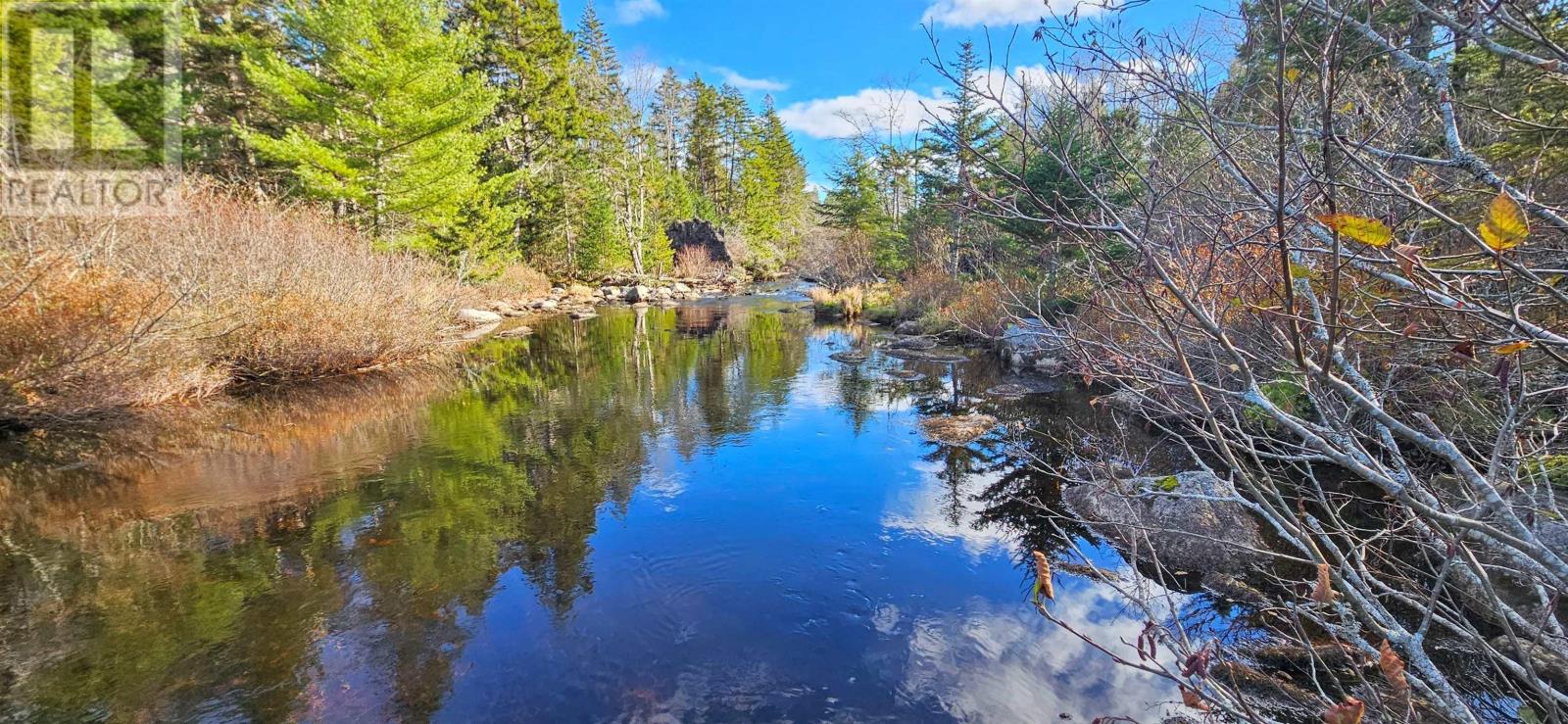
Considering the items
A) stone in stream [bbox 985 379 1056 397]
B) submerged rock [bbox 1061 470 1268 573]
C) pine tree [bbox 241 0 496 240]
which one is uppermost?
pine tree [bbox 241 0 496 240]

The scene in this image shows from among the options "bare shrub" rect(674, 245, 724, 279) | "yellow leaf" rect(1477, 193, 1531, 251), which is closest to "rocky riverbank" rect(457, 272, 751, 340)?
"bare shrub" rect(674, 245, 724, 279)

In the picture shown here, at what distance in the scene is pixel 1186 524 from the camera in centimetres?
577

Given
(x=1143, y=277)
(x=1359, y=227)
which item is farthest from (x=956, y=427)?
(x=1359, y=227)

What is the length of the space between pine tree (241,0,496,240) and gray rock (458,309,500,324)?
2528 millimetres

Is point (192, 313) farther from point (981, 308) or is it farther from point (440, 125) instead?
point (981, 308)

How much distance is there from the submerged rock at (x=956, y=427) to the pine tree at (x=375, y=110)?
16116 mm

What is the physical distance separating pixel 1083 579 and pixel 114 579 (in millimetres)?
7274

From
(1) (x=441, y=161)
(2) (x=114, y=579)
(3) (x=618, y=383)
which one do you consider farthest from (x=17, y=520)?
(1) (x=441, y=161)

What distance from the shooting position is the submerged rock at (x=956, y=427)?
30.0 ft

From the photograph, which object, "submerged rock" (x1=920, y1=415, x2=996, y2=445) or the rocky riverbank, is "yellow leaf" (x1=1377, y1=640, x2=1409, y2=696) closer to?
"submerged rock" (x1=920, y1=415, x2=996, y2=445)

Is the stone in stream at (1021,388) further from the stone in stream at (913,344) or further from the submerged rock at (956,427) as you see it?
the stone in stream at (913,344)

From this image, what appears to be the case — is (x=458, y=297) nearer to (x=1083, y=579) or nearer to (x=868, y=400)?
(x=868, y=400)

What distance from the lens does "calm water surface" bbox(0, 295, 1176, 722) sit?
4.02m

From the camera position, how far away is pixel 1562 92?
17.7 ft
